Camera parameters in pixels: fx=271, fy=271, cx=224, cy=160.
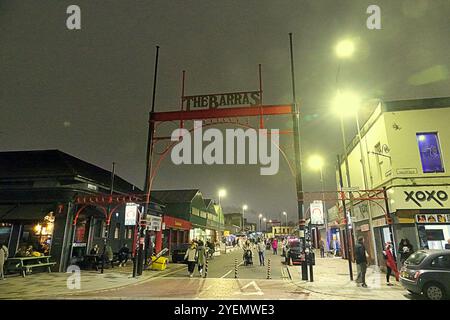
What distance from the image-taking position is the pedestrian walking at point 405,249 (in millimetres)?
13133

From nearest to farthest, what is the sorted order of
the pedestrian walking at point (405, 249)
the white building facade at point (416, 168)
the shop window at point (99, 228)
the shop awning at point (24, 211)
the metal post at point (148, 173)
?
the pedestrian walking at point (405, 249), the white building facade at point (416, 168), the metal post at point (148, 173), the shop awning at point (24, 211), the shop window at point (99, 228)

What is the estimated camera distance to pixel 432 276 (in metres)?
9.20

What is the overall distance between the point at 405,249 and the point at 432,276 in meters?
4.27

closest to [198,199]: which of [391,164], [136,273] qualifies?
[136,273]

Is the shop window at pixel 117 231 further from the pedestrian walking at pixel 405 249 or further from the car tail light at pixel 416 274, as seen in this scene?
the car tail light at pixel 416 274

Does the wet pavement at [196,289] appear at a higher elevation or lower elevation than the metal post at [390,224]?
lower

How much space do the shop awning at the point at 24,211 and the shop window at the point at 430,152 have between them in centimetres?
2264

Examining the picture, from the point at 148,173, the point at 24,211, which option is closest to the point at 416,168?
the point at 148,173

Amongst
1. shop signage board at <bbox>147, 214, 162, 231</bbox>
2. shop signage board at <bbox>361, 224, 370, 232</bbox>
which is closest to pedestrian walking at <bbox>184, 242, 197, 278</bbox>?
shop signage board at <bbox>147, 214, 162, 231</bbox>

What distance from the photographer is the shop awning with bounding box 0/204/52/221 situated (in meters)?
17.2

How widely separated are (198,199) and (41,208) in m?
33.7

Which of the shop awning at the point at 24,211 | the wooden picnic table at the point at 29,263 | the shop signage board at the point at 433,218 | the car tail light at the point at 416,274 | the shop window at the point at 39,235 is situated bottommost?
the wooden picnic table at the point at 29,263

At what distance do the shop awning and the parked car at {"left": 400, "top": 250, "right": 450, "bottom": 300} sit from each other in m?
19.8

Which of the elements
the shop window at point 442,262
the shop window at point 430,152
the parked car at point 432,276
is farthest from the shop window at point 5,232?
the shop window at point 430,152
